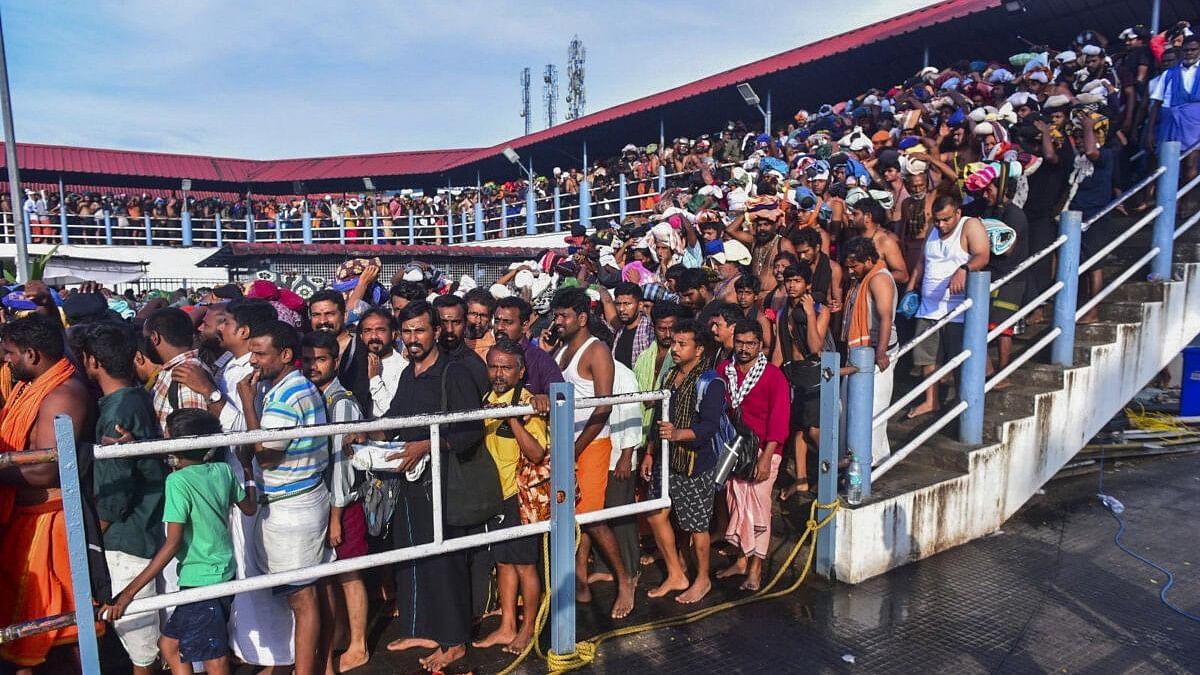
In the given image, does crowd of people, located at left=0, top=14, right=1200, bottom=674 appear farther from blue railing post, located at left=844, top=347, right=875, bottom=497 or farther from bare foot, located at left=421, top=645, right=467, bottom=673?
blue railing post, located at left=844, top=347, right=875, bottom=497

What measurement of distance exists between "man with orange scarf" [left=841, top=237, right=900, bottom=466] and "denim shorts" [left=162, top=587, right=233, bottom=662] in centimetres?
371

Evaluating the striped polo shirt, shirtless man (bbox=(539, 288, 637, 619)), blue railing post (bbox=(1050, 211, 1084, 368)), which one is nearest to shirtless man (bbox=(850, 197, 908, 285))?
blue railing post (bbox=(1050, 211, 1084, 368))

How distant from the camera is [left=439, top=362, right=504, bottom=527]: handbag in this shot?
3.60 metres

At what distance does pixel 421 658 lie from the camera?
3.62m

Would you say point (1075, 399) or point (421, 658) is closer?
point (421, 658)

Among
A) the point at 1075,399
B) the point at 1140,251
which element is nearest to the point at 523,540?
the point at 1075,399

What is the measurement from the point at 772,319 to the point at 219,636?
374 centimetres

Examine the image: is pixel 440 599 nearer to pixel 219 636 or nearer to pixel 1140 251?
pixel 219 636

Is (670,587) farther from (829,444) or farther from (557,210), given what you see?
A: (557,210)

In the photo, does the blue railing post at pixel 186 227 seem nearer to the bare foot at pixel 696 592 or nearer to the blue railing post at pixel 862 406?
the bare foot at pixel 696 592

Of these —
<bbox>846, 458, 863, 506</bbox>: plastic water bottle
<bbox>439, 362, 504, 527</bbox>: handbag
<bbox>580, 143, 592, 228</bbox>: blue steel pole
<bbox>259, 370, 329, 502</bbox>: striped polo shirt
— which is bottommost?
<bbox>846, 458, 863, 506</bbox>: plastic water bottle

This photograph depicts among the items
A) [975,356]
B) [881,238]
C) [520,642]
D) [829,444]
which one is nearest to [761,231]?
[881,238]

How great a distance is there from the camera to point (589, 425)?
3.83 m

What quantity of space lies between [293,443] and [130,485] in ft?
2.04
